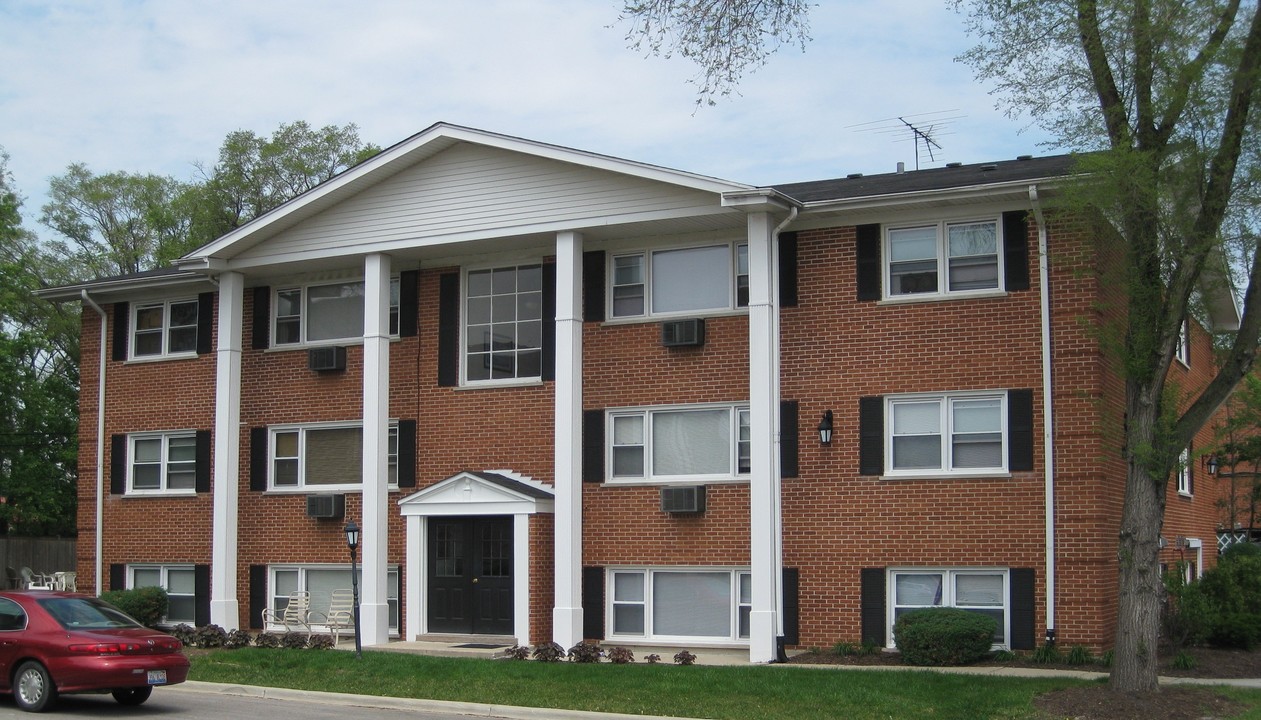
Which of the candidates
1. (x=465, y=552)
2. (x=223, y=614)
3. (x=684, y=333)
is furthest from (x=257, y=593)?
(x=684, y=333)

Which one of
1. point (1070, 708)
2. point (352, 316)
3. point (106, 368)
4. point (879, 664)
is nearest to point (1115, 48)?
point (1070, 708)

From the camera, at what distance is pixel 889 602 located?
2072 centimetres

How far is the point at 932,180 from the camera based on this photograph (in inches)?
867

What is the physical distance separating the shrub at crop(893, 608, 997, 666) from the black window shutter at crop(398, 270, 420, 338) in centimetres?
1060

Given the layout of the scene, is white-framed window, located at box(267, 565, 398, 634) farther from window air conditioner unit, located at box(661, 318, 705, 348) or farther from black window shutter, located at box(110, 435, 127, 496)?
window air conditioner unit, located at box(661, 318, 705, 348)

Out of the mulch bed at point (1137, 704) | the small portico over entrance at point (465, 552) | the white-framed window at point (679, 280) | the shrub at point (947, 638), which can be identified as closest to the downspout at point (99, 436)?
the small portico over entrance at point (465, 552)

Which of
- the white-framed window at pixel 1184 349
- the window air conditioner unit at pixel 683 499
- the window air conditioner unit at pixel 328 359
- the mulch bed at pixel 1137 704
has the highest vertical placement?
the white-framed window at pixel 1184 349

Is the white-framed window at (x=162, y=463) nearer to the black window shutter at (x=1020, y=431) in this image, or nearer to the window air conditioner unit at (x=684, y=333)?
the window air conditioner unit at (x=684, y=333)

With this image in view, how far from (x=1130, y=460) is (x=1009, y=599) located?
16.0 ft

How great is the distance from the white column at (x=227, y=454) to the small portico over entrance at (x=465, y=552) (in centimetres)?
400

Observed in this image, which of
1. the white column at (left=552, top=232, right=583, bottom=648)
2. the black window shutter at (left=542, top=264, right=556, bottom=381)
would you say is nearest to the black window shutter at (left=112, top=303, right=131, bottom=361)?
the black window shutter at (left=542, top=264, right=556, bottom=381)

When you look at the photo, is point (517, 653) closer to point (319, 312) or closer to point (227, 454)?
point (227, 454)

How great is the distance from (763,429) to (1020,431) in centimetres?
381

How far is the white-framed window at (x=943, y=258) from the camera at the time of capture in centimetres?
2059
